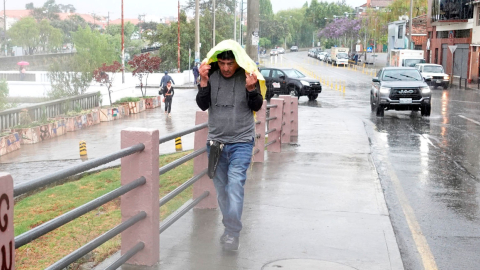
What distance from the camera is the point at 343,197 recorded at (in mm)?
8570

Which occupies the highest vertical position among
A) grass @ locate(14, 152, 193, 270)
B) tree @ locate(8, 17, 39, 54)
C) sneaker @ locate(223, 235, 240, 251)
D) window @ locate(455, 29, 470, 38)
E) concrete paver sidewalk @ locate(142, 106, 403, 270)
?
tree @ locate(8, 17, 39, 54)

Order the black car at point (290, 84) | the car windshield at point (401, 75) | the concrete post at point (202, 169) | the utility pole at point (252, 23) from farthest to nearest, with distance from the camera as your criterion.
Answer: the black car at point (290, 84) → the car windshield at point (401, 75) → the utility pole at point (252, 23) → the concrete post at point (202, 169)

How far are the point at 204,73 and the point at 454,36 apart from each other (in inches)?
2311

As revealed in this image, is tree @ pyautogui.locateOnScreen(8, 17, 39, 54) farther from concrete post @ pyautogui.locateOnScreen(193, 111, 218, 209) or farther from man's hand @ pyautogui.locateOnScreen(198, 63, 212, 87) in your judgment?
man's hand @ pyautogui.locateOnScreen(198, 63, 212, 87)

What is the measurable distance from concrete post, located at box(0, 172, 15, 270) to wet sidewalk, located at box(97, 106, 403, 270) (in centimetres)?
222

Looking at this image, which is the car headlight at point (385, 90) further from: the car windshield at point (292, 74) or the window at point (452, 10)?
the window at point (452, 10)

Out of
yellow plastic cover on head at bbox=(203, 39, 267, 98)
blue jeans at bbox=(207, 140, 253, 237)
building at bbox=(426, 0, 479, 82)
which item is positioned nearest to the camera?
yellow plastic cover on head at bbox=(203, 39, 267, 98)

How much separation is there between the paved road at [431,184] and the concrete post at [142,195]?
93.6 inches

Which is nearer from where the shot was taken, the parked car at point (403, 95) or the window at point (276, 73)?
the parked car at point (403, 95)

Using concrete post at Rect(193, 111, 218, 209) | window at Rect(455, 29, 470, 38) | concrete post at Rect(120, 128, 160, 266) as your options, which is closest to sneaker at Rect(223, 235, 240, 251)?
concrete post at Rect(120, 128, 160, 266)

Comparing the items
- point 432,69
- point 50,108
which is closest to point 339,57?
point 432,69

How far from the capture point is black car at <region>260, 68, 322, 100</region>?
104 feet

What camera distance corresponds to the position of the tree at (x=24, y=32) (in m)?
107

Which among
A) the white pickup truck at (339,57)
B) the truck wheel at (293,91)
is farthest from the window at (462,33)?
the truck wheel at (293,91)
